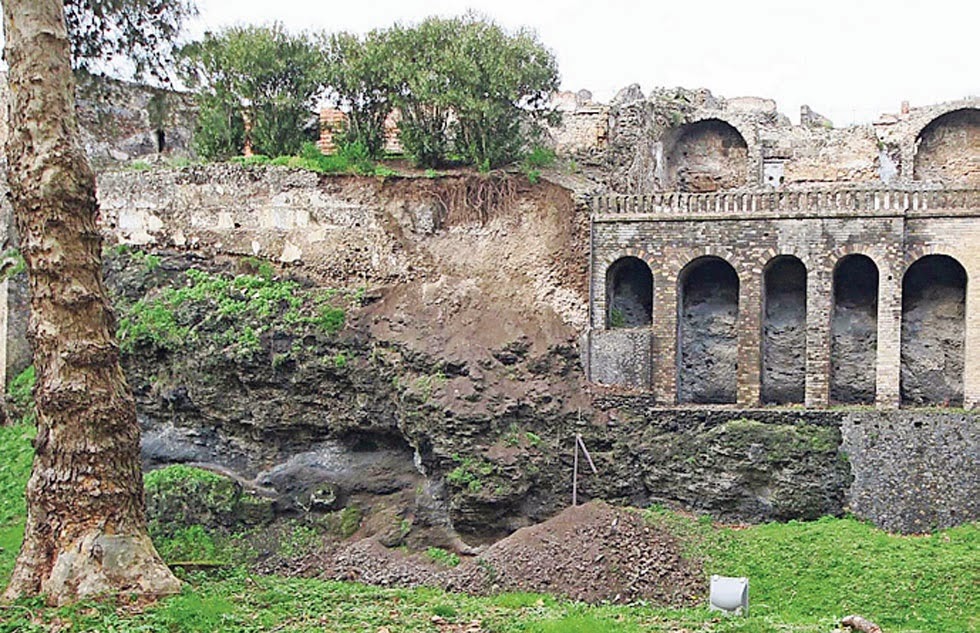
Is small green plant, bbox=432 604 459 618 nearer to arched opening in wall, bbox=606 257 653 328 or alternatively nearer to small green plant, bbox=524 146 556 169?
arched opening in wall, bbox=606 257 653 328

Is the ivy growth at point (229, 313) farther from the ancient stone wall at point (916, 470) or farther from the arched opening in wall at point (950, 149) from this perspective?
the arched opening in wall at point (950, 149)

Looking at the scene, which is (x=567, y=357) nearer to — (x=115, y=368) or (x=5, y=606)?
(x=115, y=368)

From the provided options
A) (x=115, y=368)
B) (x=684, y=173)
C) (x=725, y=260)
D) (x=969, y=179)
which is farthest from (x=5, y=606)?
(x=969, y=179)

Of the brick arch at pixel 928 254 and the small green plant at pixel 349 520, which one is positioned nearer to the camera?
the brick arch at pixel 928 254

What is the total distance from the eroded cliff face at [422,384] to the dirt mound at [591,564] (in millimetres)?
1622

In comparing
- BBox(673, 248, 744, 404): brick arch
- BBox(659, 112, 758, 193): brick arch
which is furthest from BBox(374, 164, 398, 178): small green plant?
BBox(659, 112, 758, 193): brick arch

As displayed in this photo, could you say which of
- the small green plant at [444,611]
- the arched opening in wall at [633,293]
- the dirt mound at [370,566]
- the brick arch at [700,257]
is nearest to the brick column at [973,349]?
the brick arch at [700,257]

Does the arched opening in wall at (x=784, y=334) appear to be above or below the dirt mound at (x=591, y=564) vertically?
above

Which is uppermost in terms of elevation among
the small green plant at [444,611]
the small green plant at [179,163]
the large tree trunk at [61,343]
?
the small green plant at [179,163]

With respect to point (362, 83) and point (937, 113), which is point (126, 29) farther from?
point (937, 113)

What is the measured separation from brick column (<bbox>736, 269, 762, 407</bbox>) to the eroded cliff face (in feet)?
2.72

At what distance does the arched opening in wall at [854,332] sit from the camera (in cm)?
2459

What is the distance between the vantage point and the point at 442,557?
73.9ft

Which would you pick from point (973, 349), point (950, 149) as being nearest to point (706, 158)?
point (950, 149)
